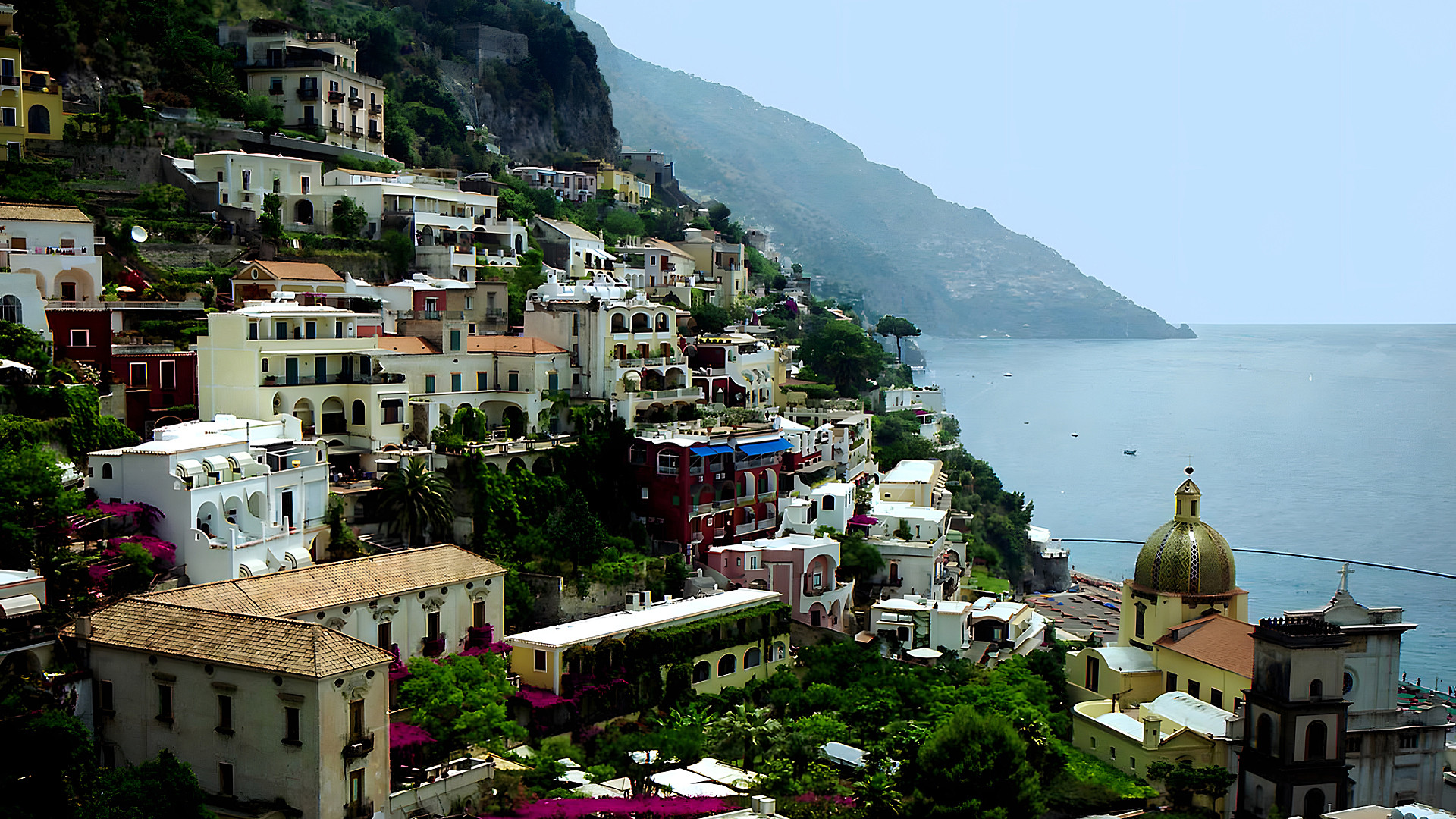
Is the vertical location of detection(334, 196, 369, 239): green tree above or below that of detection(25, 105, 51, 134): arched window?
below

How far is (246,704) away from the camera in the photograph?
25.0m

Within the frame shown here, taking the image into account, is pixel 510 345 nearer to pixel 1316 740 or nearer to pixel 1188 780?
pixel 1188 780

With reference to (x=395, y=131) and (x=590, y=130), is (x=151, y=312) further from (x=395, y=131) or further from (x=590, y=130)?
(x=590, y=130)

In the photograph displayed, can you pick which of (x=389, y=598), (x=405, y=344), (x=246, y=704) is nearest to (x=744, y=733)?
(x=389, y=598)

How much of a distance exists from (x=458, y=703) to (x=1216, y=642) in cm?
2152

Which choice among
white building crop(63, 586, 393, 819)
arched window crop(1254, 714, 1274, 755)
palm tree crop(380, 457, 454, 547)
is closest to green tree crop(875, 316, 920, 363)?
palm tree crop(380, 457, 454, 547)

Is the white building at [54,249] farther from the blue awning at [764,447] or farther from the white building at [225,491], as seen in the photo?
the blue awning at [764,447]

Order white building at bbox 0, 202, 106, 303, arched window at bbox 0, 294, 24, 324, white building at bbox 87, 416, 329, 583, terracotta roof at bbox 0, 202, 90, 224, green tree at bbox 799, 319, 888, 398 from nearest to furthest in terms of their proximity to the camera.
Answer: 1. white building at bbox 87, 416, 329, 583
2. arched window at bbox 0, 294, 24, 324
3. white building at bbox 0, 202, 106, 303
4. terracotta roof at bbox 0, 202, 90, 224
5. green tree at bbox 799, 319, 888, 398

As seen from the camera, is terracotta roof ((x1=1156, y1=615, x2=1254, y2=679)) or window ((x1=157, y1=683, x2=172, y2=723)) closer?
window ((x1=157, y1=683, x2=172, y2=723))

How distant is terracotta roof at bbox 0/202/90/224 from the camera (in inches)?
1564

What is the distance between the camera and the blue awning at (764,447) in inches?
1850

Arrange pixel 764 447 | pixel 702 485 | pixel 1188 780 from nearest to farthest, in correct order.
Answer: pixel 1188 780 < pixel 702 485 < pixel 764 447

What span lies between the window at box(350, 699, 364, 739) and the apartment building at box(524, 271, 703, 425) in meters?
23.0

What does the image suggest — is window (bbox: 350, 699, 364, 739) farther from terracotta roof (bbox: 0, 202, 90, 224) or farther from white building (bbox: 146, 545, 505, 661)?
terracotta roof (bbox: 0, 202, 90, 224)
